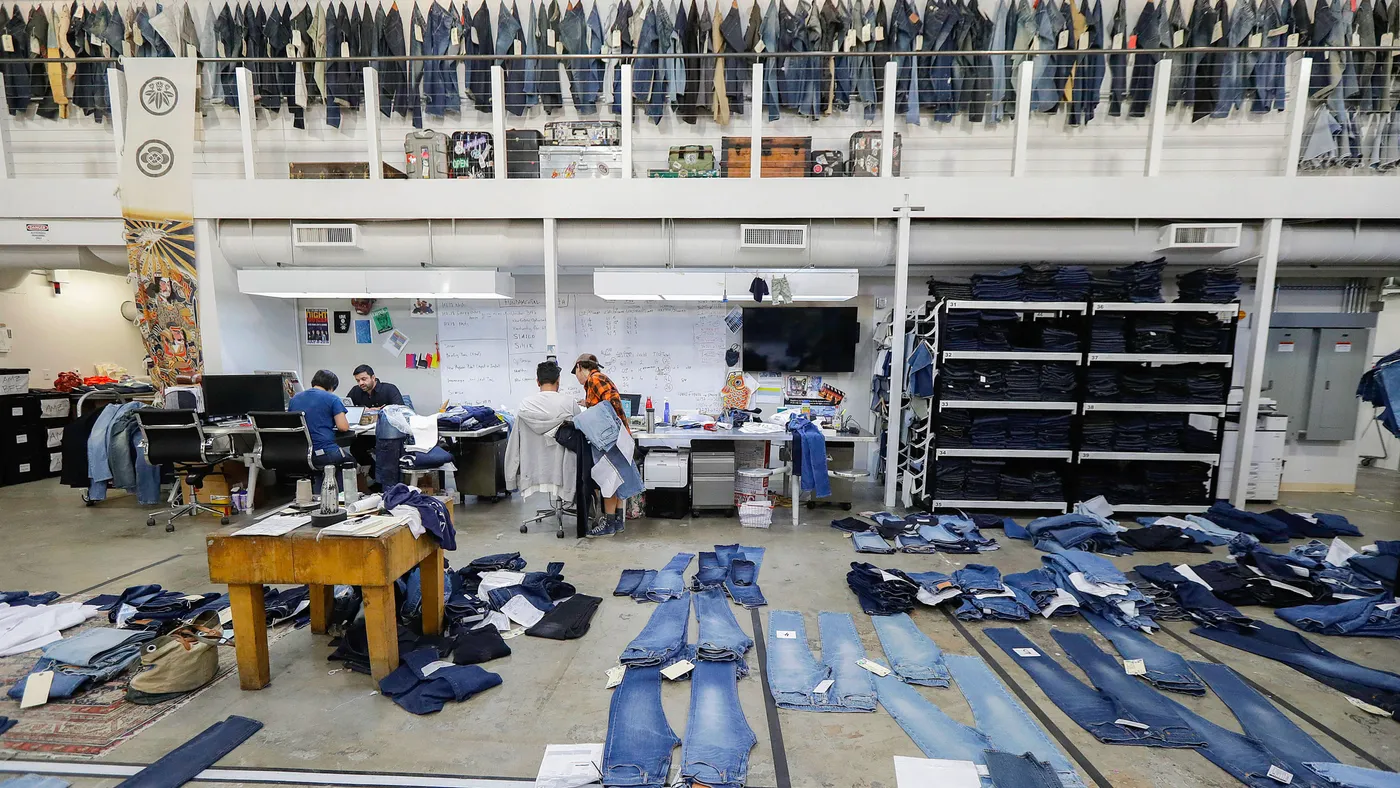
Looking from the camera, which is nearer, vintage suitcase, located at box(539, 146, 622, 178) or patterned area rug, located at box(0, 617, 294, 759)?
patterned area rug, located at box(0, 617, 294, 759)

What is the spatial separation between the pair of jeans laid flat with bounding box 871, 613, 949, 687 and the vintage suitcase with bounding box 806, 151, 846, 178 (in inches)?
183

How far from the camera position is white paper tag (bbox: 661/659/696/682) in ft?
8.55

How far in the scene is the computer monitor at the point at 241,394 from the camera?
534 centimetres

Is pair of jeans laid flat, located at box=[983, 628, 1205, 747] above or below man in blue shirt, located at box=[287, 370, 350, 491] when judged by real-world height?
below

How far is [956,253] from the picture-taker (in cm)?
534

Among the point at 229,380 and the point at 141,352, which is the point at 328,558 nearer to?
the point at 229,380

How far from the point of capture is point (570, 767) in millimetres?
2018

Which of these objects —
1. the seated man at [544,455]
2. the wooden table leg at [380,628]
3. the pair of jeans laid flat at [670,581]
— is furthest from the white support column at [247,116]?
the pair of jeans laid flat at [670,581]

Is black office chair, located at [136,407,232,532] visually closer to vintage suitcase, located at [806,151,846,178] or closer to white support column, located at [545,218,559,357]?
white support column, located at [545,218,559,357]

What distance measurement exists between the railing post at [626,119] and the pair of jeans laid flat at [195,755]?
15.8 feet

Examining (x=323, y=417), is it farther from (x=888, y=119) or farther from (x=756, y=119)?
(x=888, y=119)

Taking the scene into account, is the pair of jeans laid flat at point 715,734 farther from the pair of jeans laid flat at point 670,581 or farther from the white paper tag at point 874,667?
the pair of jeans laid flat at point 670,581

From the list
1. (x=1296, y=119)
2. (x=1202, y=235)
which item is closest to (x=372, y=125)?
(x=1202, y=235)

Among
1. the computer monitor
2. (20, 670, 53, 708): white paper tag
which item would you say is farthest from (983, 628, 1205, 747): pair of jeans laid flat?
the computer monitor
